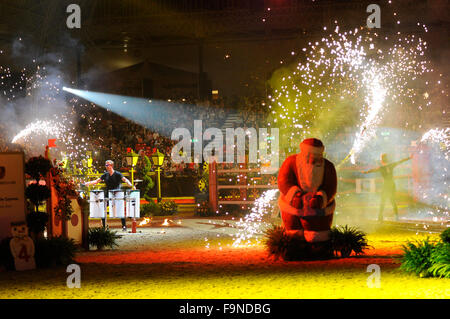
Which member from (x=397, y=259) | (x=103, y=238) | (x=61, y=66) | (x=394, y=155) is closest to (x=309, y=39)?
(x=394, y=155)

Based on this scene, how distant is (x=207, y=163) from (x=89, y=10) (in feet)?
33.5

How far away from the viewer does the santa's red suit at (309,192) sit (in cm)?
1056

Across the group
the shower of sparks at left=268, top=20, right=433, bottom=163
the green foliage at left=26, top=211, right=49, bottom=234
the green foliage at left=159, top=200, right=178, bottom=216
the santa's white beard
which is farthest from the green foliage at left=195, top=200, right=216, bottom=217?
the santa's white beard

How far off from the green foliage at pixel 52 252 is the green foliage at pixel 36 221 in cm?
31

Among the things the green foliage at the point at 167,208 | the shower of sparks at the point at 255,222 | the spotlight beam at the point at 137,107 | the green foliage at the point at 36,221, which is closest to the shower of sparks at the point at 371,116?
the shower of sparks at the point at 255,222

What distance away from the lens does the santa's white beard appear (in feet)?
34.7

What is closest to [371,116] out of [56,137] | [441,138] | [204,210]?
[441,138]

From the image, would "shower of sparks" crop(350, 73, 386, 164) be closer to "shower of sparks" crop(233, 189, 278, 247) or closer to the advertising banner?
"shower of sparks" crop(233, 189, 278, 247)

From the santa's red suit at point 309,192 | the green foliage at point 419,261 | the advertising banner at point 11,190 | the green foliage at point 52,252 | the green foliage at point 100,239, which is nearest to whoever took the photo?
the green foliage at point 419,261

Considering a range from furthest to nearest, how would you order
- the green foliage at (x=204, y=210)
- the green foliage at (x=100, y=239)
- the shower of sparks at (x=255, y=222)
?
the green foliage at (x=204, y=210) → the shower of sparks at (x=255, y=222) → the green foliage at (x=100, y=239)

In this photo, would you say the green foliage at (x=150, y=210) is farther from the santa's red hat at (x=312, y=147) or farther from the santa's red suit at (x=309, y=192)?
the santa's red hat at (x=312, y=147)

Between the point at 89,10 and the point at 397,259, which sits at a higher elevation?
the point at 89,10
